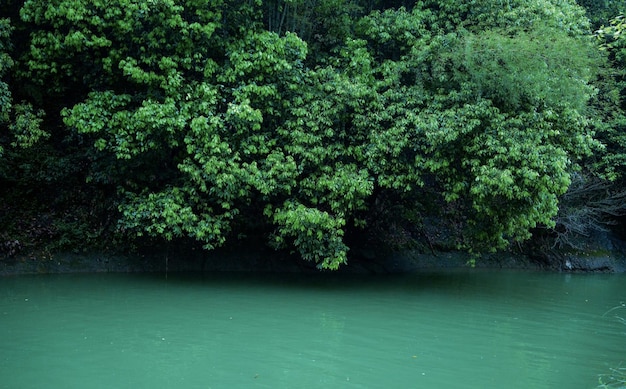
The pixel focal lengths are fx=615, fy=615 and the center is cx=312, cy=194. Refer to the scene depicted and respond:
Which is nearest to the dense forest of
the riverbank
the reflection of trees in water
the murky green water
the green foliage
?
the riverbank

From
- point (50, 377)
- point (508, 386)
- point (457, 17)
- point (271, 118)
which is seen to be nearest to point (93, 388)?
point (50, 377)

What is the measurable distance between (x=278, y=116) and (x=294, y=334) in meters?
5.66

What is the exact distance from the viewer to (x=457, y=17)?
13.7m

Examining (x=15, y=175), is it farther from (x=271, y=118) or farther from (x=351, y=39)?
(x=351, y=39)

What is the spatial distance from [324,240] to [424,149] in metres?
2.71

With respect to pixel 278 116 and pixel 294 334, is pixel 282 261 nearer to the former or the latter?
pixel 278 116

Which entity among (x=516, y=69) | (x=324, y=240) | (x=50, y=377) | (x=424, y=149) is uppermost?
(x=516, y=69)

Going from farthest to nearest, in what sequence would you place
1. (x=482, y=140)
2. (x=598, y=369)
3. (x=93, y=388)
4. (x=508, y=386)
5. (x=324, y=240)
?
(x=324, y=240)
(x=482, y=140)
(x=598, y=369)
(x=508, y=386)
(x=93, y=388)

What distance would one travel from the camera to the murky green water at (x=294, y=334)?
684cm

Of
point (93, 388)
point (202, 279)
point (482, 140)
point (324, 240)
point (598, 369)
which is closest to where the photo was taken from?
point (93, 388)

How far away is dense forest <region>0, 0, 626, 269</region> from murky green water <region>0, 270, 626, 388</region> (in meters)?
1.28

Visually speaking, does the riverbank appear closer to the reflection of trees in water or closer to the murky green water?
the murky green water

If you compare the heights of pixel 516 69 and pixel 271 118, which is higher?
pixel 516 69

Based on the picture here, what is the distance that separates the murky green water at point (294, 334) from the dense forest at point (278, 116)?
1284 mm
